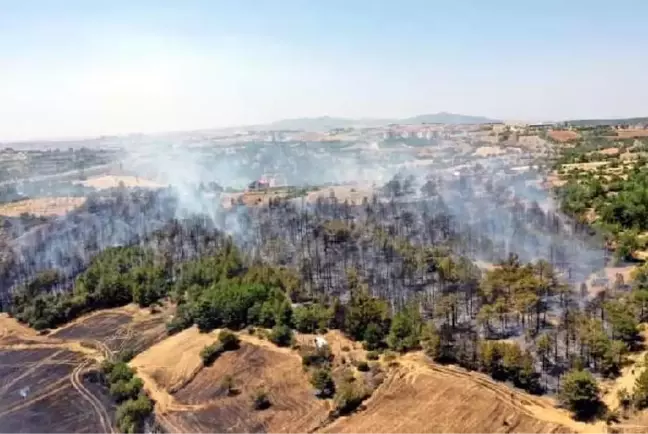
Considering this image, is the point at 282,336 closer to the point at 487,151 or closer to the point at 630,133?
the point at 487,151

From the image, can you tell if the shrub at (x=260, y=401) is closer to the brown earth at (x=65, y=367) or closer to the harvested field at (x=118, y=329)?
the brown earth at (x=65, y=367)

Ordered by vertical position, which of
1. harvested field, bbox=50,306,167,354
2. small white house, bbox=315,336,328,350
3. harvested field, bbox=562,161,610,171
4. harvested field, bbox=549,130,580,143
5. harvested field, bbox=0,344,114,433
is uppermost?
harvested field, bbox=549,130,580,143

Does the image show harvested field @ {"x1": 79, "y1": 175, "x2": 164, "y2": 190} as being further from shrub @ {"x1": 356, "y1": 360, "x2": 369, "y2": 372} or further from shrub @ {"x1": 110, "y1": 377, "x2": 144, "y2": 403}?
shrub @ {"x1": 356, "y1": 360, "x2": 369, "y2": 372}

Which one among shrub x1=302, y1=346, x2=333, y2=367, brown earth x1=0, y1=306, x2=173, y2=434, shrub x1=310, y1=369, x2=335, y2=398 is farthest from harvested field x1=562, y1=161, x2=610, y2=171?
brown earth x1=0, y1=306, x2=173, y2=434

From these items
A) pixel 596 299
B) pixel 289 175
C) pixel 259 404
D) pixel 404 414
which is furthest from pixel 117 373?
pixel 289 175

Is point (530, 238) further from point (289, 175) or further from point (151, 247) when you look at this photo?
point (289, 175)

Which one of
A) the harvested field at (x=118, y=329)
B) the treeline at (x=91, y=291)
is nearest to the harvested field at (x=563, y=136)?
the treeline at (x=91, y=291)


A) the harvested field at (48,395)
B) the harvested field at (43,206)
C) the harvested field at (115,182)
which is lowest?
the harvested field at (48,395)
